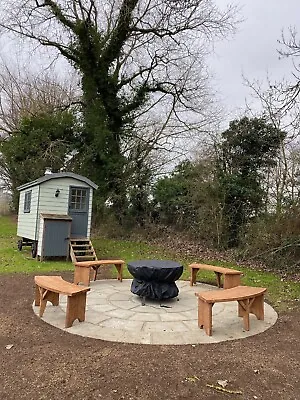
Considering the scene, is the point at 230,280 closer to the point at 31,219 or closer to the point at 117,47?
the point at 31,219

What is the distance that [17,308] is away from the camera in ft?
17.2

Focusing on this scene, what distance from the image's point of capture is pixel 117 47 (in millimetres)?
14883

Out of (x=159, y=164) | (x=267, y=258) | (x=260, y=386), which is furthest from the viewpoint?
(x=159, y=164)

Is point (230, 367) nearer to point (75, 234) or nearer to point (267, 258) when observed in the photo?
point (267, 258)

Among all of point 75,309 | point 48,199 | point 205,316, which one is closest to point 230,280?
point 205,316

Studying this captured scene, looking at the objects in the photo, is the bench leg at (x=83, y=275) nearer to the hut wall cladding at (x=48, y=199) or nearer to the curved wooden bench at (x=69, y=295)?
the curved wooden bench at (x=69, y=295)

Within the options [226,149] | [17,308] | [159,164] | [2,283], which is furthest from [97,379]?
[159,164]

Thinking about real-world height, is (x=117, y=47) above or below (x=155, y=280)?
above

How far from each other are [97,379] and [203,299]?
1715 millimetres

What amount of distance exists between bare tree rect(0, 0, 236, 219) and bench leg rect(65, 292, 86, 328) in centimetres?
1032

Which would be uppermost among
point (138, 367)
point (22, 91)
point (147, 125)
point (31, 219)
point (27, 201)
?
point (22, 91)

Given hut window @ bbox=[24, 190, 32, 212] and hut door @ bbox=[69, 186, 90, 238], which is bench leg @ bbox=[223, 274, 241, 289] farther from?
hut window @ bbox=[24, 190, 32, 212]

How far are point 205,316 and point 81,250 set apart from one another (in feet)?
20.7

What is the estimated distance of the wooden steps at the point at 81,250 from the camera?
9734mm
